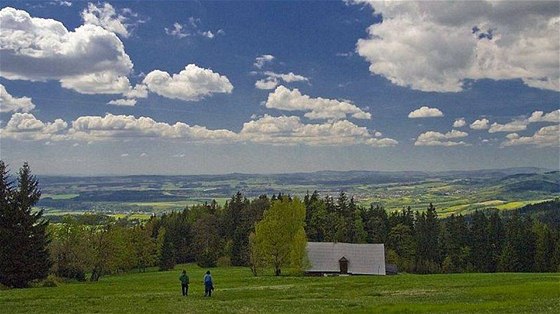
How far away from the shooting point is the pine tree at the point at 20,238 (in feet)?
228

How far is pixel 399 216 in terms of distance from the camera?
550 feet

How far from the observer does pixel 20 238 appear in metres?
71.2

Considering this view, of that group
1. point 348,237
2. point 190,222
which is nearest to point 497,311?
point 348,237

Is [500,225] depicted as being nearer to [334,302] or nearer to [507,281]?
[507,281]

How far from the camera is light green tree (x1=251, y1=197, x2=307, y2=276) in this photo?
318 ft

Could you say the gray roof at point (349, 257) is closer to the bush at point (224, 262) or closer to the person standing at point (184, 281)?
the bush at point (224, 262)

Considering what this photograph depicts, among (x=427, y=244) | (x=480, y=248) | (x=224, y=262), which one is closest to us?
(x=480, y=248)

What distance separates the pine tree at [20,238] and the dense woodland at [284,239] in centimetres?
453

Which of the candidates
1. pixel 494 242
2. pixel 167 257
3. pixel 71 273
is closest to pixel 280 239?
pixel 71 273

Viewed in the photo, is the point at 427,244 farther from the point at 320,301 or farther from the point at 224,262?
the point at 320,301

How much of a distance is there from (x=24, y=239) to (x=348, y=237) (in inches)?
3884

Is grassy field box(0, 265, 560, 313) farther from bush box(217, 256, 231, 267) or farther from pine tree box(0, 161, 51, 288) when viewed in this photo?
bush box(217, 256, 231, 267)

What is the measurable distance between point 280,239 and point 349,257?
75.0 ft

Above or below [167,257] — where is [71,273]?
above
